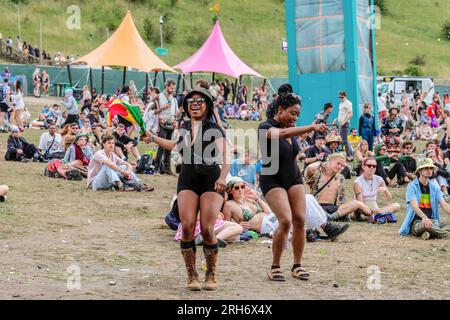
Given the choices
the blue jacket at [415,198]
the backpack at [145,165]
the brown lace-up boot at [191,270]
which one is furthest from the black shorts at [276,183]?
the backpack at [145,165]

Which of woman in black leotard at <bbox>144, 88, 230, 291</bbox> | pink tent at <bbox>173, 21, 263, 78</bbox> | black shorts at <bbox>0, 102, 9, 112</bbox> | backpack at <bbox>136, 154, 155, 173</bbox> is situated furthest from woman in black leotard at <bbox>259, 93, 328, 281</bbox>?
pink tent at <bbox>173, 21, 263, 78</bbox>

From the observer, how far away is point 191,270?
7.55 m

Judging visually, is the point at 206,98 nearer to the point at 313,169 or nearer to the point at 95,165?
the point at 313,169

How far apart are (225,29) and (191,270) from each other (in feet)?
178

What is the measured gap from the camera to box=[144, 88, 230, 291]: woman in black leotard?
7531 millimetres

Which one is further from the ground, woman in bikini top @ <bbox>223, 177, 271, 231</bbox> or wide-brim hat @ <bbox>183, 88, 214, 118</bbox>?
wide-brim hat @ <bbox>183, 88, 214, 118</bbox>

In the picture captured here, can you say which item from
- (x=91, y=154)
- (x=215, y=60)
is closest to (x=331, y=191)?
(x=91, y=154)

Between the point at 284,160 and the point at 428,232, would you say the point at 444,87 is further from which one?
the point at 284,160

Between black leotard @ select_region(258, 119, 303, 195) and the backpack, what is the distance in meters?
9.54

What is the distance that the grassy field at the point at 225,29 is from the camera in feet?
174

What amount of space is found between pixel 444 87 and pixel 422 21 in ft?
89.3

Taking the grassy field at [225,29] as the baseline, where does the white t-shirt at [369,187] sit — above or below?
below

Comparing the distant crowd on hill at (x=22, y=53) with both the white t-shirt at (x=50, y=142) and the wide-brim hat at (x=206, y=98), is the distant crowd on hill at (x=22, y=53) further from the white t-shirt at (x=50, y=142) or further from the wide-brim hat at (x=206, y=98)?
the wide-brim hat at (x=206, y=98)

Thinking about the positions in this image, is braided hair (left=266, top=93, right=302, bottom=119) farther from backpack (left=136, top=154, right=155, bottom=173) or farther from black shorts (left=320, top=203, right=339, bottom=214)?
backpack (left=136, top=154, right=155, bottom=173)
